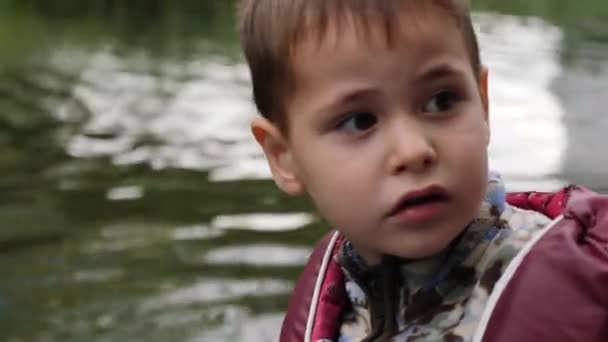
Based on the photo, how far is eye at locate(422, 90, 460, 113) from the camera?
1.41m

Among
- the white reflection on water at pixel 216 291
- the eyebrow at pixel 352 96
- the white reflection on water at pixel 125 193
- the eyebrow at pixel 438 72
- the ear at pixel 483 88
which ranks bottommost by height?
the white reflection on water at pixel 125 193

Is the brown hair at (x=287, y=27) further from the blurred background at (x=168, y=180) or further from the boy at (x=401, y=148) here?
the blurred background at (x=168, y=180)

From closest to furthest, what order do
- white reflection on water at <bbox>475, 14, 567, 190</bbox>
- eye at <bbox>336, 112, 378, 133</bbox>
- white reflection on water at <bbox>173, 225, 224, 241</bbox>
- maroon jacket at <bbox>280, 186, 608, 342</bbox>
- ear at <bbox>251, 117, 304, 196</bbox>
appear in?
Answer: maroon jacket at <bbox>280, 186, 608, 342</bbox>, eye at <bbox>336, 112, 378, 133</bbox>, ear at <bbox>251, 117, 304, 196</bbox>, white reflection on water at <bbox>173, 225, 224, 241</bbox>, white reflection on water at <bbox>475, 14, 567, 190</bbox>

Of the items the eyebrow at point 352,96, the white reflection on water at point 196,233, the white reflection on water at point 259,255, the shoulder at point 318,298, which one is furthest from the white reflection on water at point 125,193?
the eyebrow at point 352,96

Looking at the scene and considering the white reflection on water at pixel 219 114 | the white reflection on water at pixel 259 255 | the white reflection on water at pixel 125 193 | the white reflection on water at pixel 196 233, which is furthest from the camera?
the white reflection on water at pixel 219 114

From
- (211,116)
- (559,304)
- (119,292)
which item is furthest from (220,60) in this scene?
(559,304)

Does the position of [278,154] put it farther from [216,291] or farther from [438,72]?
[216,291]

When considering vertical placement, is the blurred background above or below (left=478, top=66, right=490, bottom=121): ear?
below

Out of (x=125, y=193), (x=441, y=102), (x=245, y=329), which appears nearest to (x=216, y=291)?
(x=245, y=329)

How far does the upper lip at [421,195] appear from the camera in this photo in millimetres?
1386

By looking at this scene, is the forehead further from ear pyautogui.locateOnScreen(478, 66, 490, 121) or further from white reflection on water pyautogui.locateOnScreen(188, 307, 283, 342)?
white reflection on water pyautogui.locateOnScreen(188, 307, 283, 342)

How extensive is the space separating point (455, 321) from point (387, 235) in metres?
0.15

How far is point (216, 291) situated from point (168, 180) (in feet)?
3.97

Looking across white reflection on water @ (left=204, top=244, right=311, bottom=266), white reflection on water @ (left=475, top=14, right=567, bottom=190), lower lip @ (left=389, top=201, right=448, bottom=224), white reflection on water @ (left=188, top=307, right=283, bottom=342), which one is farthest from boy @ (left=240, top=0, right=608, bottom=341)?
white reflection on water @ (left=475, top=14, right=567, bottom=190)
